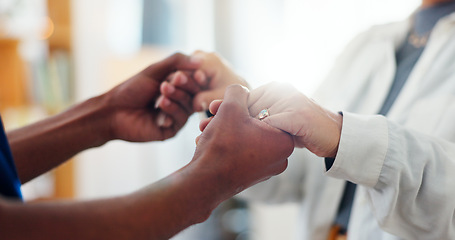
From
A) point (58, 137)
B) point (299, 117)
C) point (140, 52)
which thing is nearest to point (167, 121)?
point (58, 137)

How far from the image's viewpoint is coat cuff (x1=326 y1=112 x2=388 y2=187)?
56cm

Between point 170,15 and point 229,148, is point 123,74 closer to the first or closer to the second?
point 170,15

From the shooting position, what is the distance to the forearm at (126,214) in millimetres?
336

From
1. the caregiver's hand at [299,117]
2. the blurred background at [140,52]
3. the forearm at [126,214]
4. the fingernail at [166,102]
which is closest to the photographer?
the forearm at [126,214]

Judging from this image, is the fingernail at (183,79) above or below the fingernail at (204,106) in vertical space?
above

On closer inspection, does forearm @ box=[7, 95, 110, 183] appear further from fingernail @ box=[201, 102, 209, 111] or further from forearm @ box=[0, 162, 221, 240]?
forearm @ box=[0, 162, 221, 240]

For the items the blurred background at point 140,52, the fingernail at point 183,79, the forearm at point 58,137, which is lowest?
the blurred background at point 140,52

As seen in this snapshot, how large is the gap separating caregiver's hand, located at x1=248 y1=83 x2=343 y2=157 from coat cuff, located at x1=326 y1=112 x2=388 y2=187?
13 millimetres

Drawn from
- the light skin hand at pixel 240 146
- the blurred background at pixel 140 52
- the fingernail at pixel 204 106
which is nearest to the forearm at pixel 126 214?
the light skin hand at pixel 240 146

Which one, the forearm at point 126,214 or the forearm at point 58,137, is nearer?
the forearm at point 126,214

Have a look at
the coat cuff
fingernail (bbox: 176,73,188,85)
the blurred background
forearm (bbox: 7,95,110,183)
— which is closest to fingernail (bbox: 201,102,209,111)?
fingernail (bbox: 176,73,188,85)

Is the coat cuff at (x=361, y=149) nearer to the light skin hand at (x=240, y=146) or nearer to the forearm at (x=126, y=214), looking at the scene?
the light skin hand at (x=240, y=146)

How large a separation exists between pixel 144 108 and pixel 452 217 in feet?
1.93

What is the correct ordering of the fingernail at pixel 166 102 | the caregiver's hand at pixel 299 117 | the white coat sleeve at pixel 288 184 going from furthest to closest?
1. the white coat sleeve at pixel 288 184
2. the fingernail at pixel 166 102
3. the caregiver's hand at pixel 299 117
